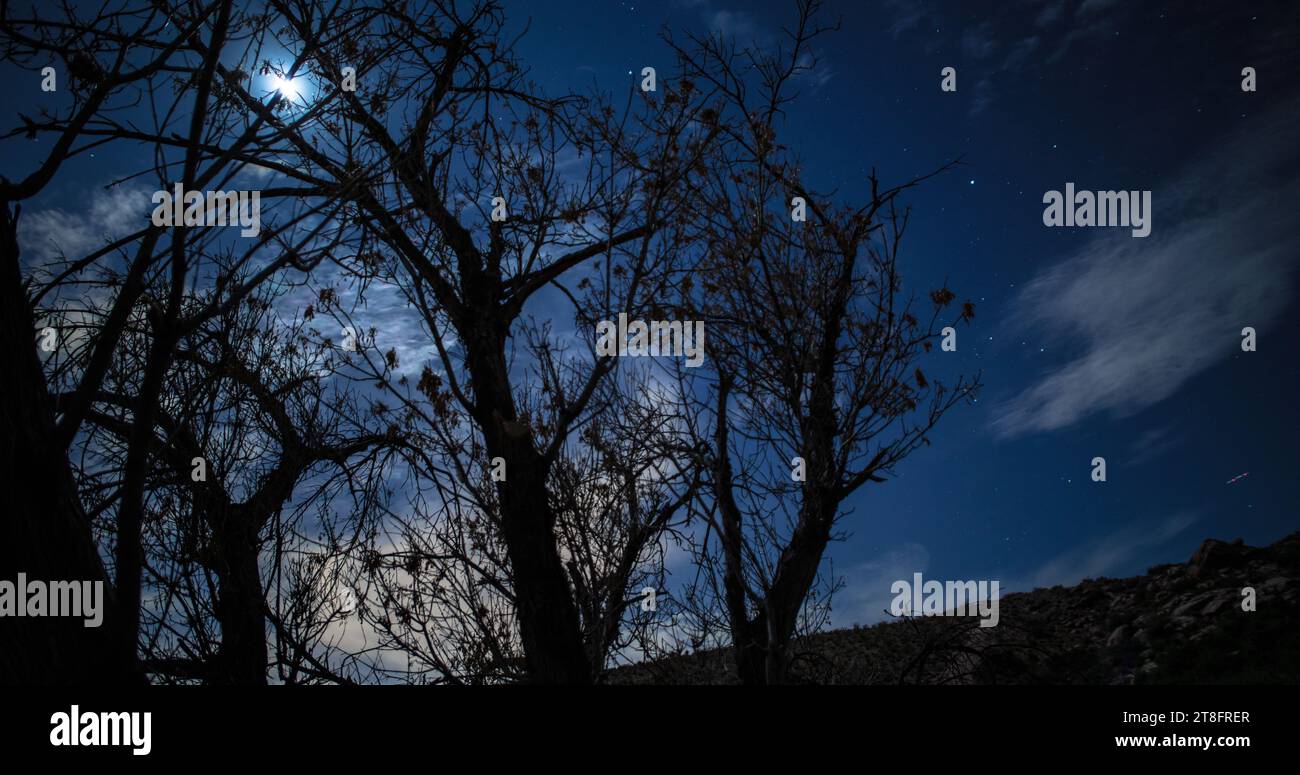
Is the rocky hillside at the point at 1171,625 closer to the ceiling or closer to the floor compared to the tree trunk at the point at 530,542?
closer to the floor

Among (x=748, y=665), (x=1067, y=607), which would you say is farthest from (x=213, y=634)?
(x=1067, y=607)

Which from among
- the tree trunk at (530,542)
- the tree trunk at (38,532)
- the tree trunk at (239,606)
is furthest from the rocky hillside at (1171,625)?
the tree trunk at (38,532)

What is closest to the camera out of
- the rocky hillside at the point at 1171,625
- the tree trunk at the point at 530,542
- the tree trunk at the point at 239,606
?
the tree trunk at the point at 530,542

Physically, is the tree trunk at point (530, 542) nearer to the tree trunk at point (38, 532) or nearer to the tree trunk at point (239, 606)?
the tree trunk at point (239, 606)

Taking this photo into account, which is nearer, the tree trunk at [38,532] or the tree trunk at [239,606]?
the tree trunk at [38,532]

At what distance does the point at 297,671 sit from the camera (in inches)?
249

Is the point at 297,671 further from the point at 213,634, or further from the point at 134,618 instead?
the point at 134,618

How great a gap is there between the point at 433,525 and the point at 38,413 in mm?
4054

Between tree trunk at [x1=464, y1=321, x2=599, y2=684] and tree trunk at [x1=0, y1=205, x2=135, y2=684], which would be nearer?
tree trunk at [x1=0, y1=205, x2=135, y2=684]

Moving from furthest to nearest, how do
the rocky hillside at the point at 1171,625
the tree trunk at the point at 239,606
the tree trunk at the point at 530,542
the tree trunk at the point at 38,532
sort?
the rocky hillside at the point at 1171,625 < the tree trunk at the point at 239,606 < the tree trunk at the point at 530,542 < the tree trunk at the point at 38,532

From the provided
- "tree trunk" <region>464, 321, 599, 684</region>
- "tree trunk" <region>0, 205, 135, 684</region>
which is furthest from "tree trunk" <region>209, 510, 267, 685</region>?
"tree trunk" <region>0, 205, 135, 684</region>

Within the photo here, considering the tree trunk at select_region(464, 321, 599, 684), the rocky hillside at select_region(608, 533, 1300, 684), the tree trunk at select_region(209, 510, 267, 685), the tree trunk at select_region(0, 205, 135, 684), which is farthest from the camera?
the rocky hillside at select_region(608, 533, 1300, 684)

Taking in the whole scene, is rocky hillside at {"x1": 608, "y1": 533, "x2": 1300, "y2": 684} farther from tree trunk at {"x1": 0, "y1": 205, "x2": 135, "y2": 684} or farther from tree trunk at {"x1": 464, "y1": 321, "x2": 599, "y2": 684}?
tree trunk at {"x1": 0, "y1": 205, "x2": 135, "y2": 684}
